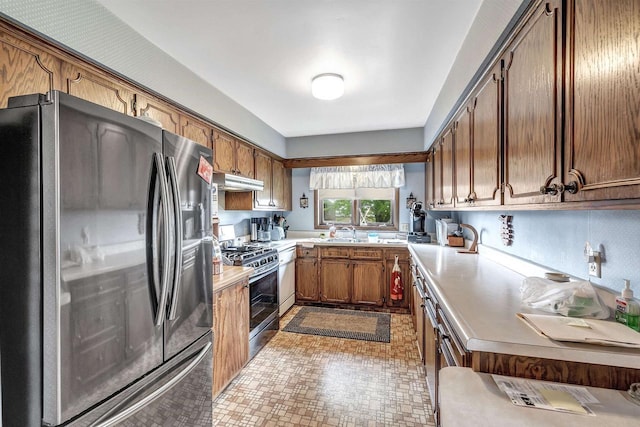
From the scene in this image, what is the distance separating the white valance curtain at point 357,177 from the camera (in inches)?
169

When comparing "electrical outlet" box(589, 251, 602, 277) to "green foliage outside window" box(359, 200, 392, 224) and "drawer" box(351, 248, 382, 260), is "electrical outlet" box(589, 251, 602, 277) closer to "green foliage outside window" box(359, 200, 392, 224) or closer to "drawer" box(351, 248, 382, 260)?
"drawer" box(351, 248, 382, 260)

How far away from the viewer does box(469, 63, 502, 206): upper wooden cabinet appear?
1.48m

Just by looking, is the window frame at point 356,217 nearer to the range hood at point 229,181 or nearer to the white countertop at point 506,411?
the range hood at point 229,181

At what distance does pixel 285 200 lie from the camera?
450cm

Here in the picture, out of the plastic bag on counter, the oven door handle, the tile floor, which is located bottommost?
the tile floor

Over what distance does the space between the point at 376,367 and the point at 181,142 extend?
2.29 meters

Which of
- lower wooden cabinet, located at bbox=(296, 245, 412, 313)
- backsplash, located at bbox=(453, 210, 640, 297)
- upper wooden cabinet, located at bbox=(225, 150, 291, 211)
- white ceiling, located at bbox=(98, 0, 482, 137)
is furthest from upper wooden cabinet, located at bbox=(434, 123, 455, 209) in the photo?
upper wooden cabinet, located at bbox=(225, 150, 291, 211)

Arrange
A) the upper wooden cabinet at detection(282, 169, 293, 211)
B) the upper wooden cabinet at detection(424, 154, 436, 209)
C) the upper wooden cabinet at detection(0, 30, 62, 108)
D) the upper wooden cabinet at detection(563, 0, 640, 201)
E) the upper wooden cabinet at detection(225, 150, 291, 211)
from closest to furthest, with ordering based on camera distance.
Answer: the upper wooden cabinet at detection(563, 0, 640, 201)
the upper wooden cabinet at detection(0, 30, 62, 108)
the upper wooden cabinet at detection(225, 150, 291, 211)
the upper wooden cabinet at detection(424, 154, 436, 209)
the upper wooden cabinet at detection(282, 169, 293, 211)

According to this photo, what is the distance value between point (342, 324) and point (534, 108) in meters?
2.88

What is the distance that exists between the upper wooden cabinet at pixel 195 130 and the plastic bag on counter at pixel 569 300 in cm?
247

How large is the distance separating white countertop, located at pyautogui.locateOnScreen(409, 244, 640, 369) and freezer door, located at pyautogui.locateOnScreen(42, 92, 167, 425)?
4.20ft

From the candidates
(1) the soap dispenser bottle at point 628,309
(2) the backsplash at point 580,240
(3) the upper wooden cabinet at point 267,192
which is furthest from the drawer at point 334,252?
(1) the soap dispenser bottle at point 628,309

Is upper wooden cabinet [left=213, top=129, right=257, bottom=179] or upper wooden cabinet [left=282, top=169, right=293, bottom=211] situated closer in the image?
upper wooden cabinet [left=213, top=129, right=257, bottom=179]

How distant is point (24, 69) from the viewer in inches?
48.7
